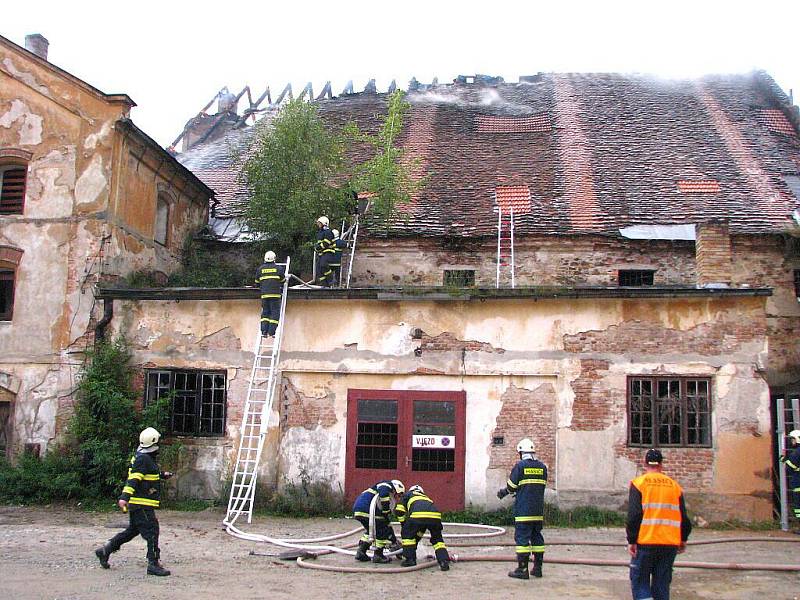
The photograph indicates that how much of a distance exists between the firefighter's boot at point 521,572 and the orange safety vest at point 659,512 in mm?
2062

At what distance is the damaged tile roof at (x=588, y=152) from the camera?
706 inches

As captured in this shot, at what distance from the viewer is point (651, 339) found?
13234mm

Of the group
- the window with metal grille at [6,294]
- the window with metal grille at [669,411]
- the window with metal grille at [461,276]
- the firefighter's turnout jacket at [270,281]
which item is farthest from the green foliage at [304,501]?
the window with metal grille at [6,294]

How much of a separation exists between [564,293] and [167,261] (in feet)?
30.6

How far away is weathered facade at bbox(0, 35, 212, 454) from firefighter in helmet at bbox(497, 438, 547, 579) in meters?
9.35

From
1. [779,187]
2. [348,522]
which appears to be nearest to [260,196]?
[348,522]

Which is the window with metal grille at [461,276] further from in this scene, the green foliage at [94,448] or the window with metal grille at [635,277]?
the green foliage at [94,448]

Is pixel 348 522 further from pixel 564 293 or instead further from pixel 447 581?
pixel 564 293

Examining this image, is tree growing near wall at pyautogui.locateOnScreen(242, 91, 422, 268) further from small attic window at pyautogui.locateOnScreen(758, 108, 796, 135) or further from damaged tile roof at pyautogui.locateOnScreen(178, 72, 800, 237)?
small attic window at pyautogui.locateOnScreen(758, 108, 796, 135)

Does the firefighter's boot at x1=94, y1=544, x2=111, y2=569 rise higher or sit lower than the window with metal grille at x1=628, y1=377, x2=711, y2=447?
lower

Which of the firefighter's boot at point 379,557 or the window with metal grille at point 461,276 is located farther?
the window with metal grille at point 461,276

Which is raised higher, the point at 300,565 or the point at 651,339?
the point at 651,339

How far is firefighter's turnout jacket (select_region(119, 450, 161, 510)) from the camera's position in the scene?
28.4 ft

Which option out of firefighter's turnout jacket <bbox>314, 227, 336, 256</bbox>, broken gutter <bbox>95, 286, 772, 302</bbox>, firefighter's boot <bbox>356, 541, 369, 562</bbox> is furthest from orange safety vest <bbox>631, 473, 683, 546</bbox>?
firefighter's turnout jacket <bbox>314, 227, 336, 256</bbox>
